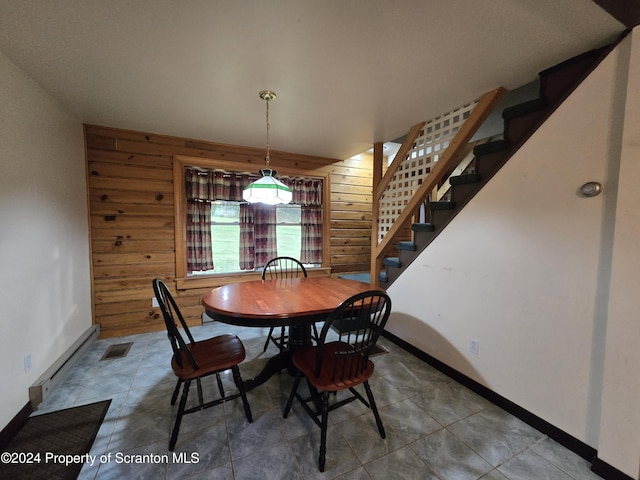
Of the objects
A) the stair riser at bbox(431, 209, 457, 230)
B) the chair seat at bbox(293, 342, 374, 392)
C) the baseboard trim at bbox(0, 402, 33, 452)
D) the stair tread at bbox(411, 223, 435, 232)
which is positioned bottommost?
the baseboard trim at bbox(0, 402, 33, 452)

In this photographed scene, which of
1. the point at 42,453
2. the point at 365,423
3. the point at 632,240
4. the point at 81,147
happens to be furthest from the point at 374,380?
the point at 81,147

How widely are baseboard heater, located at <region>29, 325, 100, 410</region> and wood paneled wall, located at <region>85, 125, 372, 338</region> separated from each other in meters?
0.34

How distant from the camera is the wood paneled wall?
9.32 feet

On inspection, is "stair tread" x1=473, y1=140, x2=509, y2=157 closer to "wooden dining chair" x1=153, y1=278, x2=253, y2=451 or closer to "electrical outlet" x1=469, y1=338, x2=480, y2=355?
"electrical outlet" x1=469, y1=338, x2=480, y2=355

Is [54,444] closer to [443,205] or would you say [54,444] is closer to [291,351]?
[291,351]

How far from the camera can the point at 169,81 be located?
1899mm

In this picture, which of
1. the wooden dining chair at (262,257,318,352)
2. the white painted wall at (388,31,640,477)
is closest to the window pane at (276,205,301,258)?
the wooden dining chair at (262,257,318,352)

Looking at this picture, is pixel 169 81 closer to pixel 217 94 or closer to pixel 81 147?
pixel 217 94

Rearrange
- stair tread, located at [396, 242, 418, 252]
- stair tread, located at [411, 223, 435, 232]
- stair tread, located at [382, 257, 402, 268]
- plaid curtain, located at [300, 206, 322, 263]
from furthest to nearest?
1. plaid curtain, located at [300, 206, 322, 263]
2. stair tread, located at [382, 257, 402, 268]
3. stair tread, located at [396, 242, 418, 252]
4. stair tread, located at [411, 223, 435, 232]

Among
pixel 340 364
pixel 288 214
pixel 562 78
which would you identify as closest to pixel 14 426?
pixel 340 364

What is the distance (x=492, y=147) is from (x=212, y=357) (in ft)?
8.38

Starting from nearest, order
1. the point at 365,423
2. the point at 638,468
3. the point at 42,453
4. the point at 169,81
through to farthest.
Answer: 1. the point at 638,468
2. the point at 42,453
3. the point at 365,423
4. the point at 169,81

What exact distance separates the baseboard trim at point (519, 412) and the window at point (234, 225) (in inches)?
85.9

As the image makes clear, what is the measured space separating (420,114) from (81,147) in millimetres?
3469
